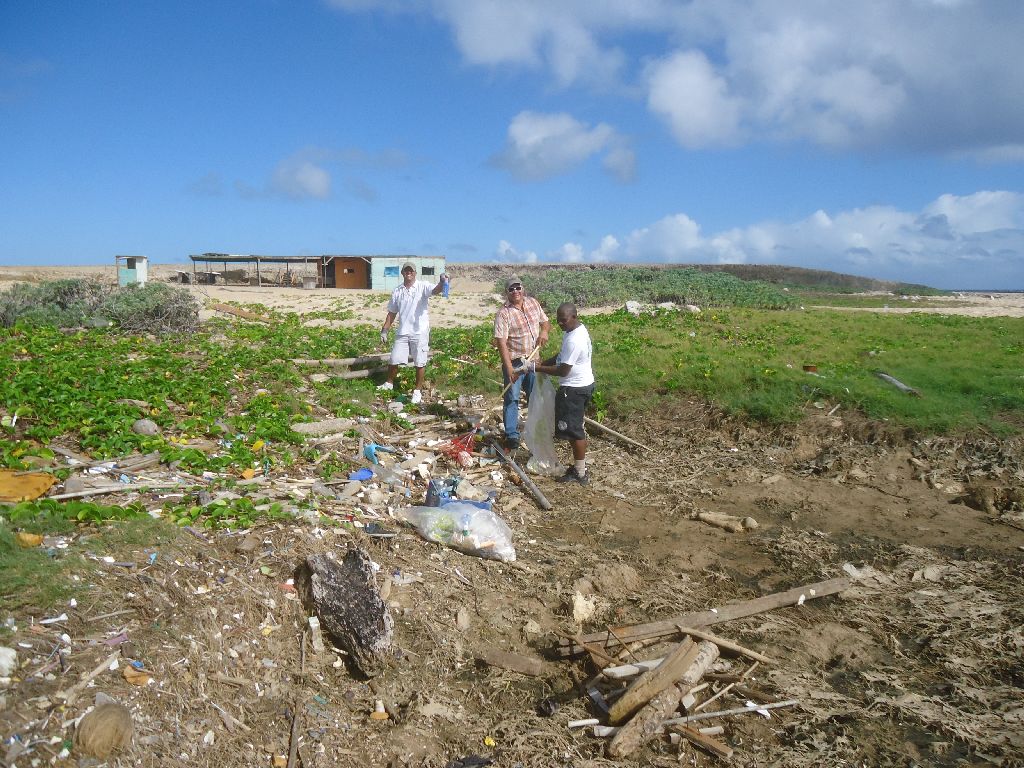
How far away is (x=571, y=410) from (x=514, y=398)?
808 mm

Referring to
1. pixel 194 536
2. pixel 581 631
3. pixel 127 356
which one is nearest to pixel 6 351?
pixel 127 356

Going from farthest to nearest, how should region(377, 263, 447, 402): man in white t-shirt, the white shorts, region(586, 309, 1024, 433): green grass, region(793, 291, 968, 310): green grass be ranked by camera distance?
region(793, 291, 968, 310): green grass → the white shorts → region(377, 263, 447, 402): man in white t-shirt → region(586, 309, 1024, 433): green grass

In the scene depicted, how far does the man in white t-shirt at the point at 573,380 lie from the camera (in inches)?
266

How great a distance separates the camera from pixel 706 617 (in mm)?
4582

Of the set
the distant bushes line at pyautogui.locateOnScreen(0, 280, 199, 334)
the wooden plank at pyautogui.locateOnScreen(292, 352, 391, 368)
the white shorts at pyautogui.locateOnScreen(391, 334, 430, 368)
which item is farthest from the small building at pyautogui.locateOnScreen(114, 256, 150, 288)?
the white shorts at pyautogui.locateOnScreen(391, 334, 430, 368)

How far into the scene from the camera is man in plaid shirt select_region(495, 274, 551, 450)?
7430mm

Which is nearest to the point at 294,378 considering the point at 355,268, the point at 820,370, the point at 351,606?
the point at 351,606

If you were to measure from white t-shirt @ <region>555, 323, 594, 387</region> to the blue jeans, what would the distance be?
1.97 feet

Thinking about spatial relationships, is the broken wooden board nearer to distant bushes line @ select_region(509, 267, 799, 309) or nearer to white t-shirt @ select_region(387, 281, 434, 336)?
white t-shirt @ select_region(387, 281, 434, 336)

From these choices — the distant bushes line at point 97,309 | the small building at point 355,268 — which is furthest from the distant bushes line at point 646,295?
the distant bushes line at point 97,309

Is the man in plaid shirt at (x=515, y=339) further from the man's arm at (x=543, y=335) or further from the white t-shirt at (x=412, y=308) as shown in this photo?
the white t-shirt at (x=412, y=308)

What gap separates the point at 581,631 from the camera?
15.1 feet

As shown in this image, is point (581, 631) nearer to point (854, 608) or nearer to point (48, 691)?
point (854, 608)

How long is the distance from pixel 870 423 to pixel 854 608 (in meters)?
3.80
